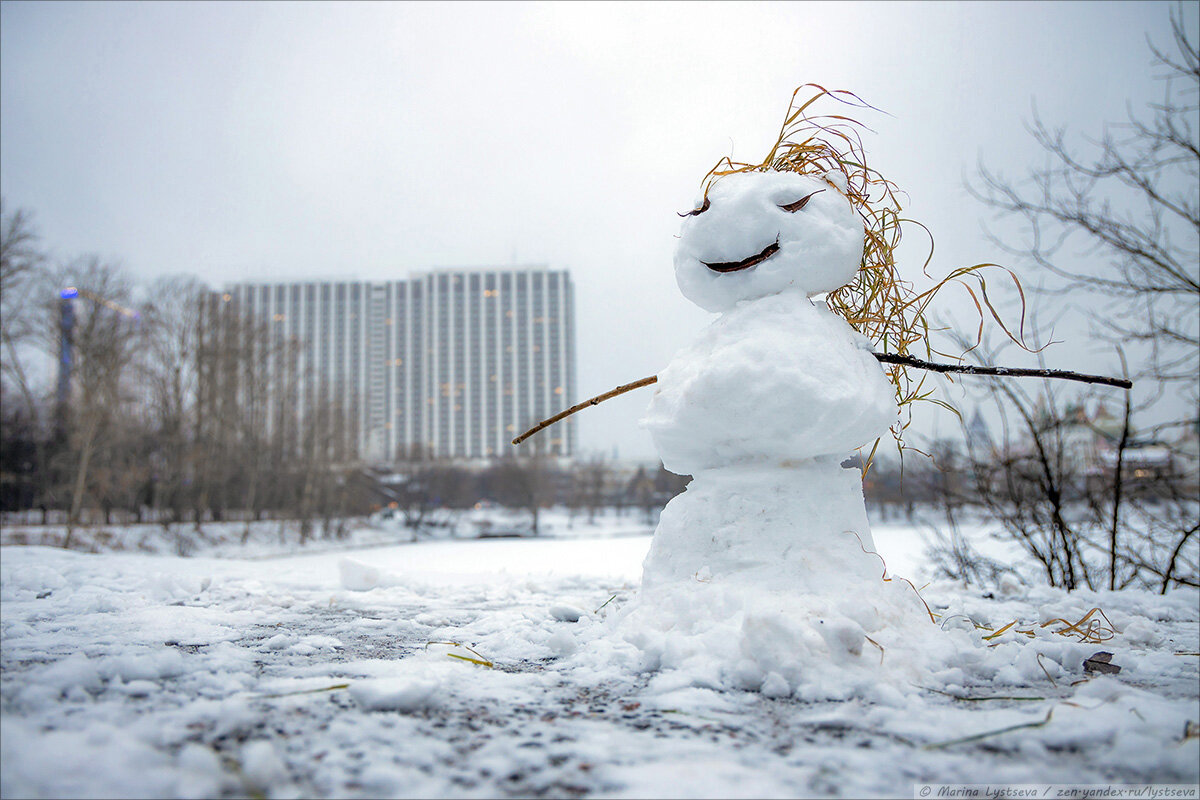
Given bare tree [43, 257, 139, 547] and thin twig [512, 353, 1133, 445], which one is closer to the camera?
thin twig [512, 353, 1133, 445]

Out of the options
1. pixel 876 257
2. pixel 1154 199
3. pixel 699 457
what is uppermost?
pixel 1154 199

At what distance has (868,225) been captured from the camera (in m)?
2.78

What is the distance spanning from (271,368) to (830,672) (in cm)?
2614

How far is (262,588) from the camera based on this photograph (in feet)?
13.4

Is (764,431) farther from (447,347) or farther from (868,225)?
(447,347)

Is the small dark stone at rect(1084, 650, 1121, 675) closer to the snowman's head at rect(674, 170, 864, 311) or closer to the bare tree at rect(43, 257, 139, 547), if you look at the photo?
the snowman's head at rect(674, 170, 864, 311)

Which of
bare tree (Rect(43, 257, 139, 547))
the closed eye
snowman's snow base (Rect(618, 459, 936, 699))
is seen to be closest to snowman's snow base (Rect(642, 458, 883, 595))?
snowman's snow base (Rect(618, 459, 936, 699))

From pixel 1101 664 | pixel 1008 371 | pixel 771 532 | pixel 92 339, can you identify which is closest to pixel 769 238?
pixel 1008 371

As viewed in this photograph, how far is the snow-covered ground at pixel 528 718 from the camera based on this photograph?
1.11m

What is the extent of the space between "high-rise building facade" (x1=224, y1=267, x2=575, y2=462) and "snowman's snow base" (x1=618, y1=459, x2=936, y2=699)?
179 feet

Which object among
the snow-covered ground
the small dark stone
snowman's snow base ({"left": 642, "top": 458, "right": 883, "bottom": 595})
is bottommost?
the small dark stone

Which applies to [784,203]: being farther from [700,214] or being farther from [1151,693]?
[1151,693]

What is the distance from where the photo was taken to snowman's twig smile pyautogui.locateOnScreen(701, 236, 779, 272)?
2.45 meters

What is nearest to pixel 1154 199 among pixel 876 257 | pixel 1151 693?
pixel 876 257
